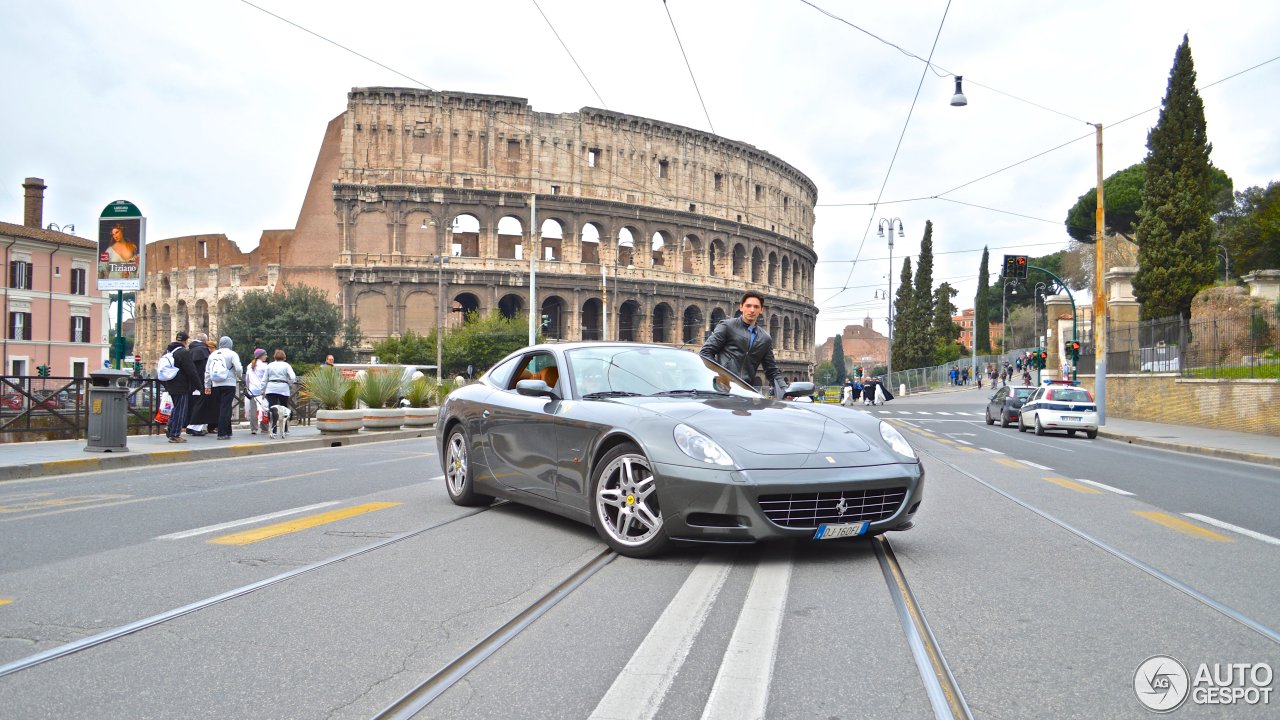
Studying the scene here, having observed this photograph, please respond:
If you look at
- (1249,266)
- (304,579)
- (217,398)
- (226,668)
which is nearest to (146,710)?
(226,668)

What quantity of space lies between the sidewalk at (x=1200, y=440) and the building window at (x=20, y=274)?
190 ft

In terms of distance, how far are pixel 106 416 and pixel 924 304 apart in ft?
236

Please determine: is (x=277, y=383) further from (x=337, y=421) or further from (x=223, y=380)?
(x=337, y=421)

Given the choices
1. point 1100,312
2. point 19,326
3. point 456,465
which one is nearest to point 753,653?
point 456,465

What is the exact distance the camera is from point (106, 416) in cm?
1227

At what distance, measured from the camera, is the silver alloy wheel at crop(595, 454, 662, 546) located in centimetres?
509

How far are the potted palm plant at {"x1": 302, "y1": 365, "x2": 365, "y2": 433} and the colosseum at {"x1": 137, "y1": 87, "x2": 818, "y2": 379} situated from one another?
36642 millimetres

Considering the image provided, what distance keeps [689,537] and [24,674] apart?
2967mm

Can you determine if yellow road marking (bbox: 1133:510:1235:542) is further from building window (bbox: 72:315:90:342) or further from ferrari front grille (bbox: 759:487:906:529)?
building window (bbox: 72:315:90:342)

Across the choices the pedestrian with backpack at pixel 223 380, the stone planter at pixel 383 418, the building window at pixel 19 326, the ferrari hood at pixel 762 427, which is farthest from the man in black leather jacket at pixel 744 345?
the building window at pixel 19 326

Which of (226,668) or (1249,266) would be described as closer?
(226,668)

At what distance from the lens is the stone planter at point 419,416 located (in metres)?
21.0

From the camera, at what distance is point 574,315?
209 feet

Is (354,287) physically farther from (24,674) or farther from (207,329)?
(24,674)
